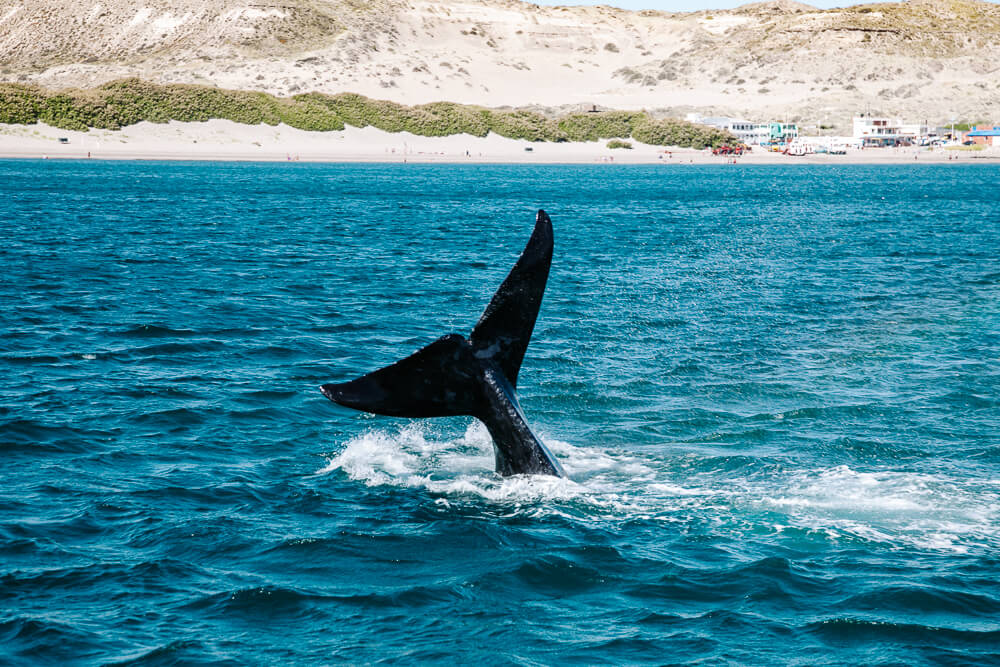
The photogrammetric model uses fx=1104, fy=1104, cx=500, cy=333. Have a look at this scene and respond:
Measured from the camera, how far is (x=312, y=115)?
542 ft

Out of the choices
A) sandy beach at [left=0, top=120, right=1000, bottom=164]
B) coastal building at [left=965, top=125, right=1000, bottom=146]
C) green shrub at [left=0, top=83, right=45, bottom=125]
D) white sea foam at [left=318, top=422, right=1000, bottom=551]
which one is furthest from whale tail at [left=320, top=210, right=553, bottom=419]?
coastal building at [left=965, top=125, right=1000, bottom=146]

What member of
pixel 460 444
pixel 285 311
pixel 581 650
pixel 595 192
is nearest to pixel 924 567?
pixel 581 650

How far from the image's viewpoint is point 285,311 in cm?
2870

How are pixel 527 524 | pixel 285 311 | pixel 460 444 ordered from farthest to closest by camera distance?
pixel 285 311, pixel 460 444, pixel 527 524

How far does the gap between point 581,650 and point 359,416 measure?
912 centimetres

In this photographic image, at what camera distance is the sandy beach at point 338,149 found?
142125 millimetres

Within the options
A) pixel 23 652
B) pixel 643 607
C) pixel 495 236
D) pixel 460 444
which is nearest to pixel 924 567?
pixel 643 607

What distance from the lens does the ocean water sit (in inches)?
408

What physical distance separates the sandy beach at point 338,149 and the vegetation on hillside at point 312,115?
1.56 m

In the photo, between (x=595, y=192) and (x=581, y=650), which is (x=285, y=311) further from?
(x=595, y=192)

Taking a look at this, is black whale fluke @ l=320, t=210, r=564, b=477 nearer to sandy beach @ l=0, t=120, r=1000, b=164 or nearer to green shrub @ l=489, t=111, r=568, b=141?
sandy beach @ l=0, t=120, r=1000, b=164

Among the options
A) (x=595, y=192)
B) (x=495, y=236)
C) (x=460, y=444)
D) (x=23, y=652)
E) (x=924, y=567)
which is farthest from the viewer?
(x=595, y=192)

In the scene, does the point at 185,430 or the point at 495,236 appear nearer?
the point at 185,430

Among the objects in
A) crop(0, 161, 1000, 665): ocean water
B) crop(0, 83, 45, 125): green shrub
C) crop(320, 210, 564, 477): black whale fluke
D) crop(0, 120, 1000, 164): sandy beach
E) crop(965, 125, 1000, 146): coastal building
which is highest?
crop(965, 125, 1000, 146): coastal building
